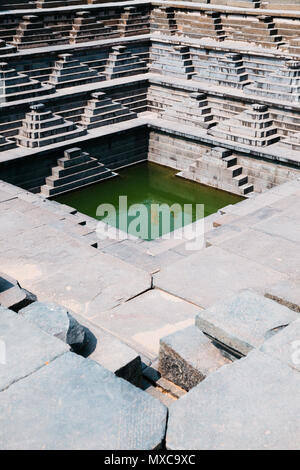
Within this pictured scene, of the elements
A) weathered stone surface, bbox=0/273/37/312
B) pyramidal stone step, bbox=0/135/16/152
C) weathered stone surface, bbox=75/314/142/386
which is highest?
weathered stone surface, bbox=0/273/37/312

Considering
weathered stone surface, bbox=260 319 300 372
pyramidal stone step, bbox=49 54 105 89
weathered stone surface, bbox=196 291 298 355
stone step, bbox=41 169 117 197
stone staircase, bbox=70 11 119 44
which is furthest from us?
stone staircase, bbox=70 11 119 44

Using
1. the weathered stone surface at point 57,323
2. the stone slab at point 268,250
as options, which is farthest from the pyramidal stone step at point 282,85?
the weathered stone surface at point 57,323

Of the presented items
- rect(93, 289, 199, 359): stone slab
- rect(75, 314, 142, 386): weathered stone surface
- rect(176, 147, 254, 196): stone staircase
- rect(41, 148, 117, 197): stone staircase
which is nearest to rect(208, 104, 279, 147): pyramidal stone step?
rect(176, 147, 254, 196): stone staircase

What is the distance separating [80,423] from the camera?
3.80 metres

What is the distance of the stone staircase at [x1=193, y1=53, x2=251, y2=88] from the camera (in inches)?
632

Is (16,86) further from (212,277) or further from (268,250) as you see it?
(212,277)

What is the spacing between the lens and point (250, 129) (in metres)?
14.2

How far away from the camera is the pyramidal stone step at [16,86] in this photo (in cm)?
1462

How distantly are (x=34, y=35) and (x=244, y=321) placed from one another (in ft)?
47.2

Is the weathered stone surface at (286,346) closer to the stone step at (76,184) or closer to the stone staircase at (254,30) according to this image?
the stone step at (76,184)

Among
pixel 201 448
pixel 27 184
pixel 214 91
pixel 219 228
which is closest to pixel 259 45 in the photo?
pixel 214 91

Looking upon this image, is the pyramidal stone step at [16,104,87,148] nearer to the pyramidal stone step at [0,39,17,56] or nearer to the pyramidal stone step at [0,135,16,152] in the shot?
the pyramidal stone step at [0,135,16,152]

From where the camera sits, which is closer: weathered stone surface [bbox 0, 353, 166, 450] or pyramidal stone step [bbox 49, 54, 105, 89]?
weathered stone surface [bbox 0, 353, 166, 450]

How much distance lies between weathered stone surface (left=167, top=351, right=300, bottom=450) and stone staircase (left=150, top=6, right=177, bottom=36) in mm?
16710
